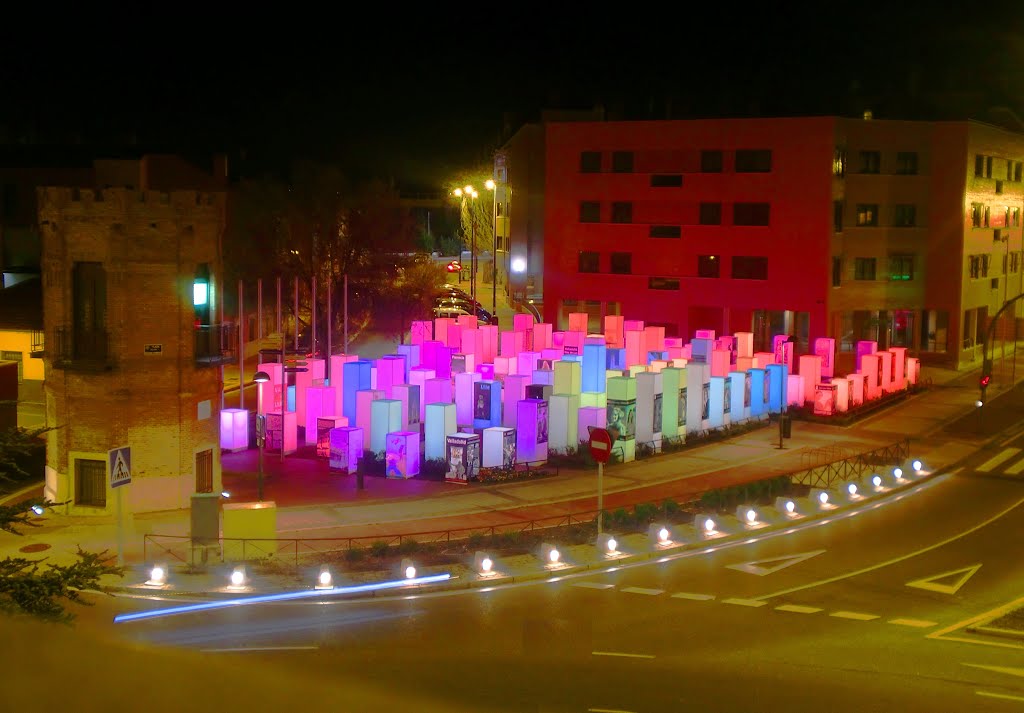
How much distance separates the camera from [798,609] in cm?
1956

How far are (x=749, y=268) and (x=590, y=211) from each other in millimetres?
9188

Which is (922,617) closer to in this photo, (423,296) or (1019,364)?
(423,296)

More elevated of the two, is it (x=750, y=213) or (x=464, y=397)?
(x=750, y=213)

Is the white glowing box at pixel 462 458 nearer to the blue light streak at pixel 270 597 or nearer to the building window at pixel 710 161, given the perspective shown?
the blue light streak at pixel 270 597

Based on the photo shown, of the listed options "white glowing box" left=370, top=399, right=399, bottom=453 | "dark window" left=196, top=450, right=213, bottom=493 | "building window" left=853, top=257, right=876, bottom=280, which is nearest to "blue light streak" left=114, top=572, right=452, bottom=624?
"dark window" left=196, top=450, right=213, bottom=493

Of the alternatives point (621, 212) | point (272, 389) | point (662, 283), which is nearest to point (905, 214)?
point (662, 283)

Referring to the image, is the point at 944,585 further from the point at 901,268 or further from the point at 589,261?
the point at 901,268

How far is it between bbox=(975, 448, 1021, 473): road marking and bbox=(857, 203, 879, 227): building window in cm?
2429

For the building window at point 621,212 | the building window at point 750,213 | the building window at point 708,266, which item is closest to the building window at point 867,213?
the building window at point 750,213

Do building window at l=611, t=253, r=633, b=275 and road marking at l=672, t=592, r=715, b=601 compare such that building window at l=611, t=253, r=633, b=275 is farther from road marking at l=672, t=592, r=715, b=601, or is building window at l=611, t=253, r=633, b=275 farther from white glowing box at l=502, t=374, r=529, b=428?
road marking at l=672, t=592, r=715, b=601

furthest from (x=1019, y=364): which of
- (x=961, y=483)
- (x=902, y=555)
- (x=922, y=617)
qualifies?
(x=922, y=617)

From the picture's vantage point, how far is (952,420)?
1674 inches

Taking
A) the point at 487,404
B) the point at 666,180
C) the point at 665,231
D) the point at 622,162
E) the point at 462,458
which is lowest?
the point at 462,458

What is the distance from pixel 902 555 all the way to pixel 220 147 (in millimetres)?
75705
